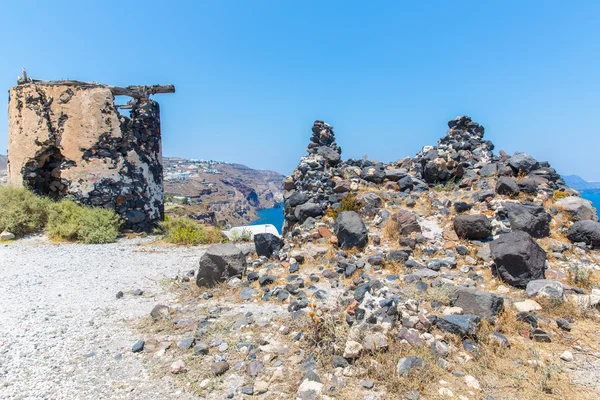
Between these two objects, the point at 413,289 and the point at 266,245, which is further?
the point at 266,245

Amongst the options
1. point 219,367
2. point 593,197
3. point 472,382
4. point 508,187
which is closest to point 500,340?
point 472,382

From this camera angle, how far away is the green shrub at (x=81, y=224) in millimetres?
9695

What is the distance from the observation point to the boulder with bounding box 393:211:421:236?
6.54 meters

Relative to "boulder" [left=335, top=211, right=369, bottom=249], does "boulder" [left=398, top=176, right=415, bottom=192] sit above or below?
above

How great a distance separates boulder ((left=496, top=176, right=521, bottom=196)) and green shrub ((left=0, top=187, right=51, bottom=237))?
1246 cm

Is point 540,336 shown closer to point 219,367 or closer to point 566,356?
point 566,356

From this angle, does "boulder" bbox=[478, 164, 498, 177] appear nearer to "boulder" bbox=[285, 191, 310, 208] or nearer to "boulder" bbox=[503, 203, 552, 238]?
"boulder" bbox=[503, 203, 552, 238]

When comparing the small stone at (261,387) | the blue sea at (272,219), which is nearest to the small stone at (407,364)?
the small stone at (261,387)

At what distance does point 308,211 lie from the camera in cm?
777

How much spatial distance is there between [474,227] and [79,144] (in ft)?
37.3

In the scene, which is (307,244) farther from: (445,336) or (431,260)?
(445,336)

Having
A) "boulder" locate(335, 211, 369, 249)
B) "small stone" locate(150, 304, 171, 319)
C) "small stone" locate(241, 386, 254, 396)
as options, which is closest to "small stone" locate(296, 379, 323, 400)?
"small stone" locate(241, 386, 254, 396)

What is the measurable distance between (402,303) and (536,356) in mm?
1298

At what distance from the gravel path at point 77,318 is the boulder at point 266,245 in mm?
1528
